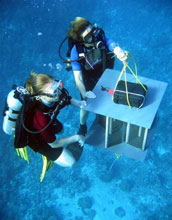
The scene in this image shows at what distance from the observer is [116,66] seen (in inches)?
276

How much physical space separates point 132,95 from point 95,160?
3.21 m

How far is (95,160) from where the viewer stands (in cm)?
559

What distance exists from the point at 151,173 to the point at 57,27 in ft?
20.3

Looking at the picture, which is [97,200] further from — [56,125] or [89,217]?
[56,125]

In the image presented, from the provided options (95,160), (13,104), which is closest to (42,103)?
(13,104)

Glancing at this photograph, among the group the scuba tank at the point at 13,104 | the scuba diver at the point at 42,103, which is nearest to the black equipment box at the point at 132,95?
the scuba diver at the point at 42,103

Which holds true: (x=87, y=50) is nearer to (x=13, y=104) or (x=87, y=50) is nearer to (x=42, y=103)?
(x=42, y=103)

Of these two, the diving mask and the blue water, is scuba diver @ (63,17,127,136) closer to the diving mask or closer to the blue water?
the diving mask

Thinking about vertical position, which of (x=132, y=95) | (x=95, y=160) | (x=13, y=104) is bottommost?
(x=95, y=160)

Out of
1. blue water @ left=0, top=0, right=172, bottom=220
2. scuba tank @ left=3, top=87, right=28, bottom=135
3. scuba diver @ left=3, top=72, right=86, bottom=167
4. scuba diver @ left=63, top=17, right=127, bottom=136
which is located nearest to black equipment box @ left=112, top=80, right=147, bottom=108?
scuba diver @ left=63, top=17, right=127, bottom=136

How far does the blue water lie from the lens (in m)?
5.07

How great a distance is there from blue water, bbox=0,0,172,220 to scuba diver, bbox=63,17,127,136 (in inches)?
102

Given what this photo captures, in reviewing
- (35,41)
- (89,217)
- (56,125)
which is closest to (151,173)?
(89,217)

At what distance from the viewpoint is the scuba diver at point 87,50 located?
10.5ft
